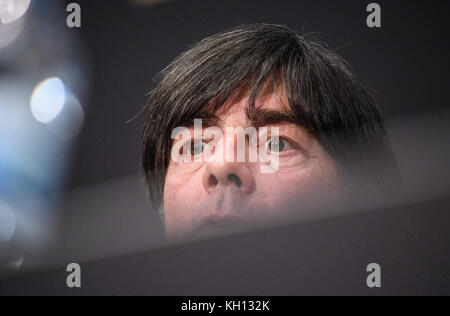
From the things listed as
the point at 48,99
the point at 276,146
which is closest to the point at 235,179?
the point at 276,146

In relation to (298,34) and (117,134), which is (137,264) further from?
(298,34)

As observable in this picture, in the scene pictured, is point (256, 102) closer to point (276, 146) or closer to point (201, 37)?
point (276, 146)

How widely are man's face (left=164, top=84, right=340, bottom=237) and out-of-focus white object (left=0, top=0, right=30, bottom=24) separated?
0.66 meters

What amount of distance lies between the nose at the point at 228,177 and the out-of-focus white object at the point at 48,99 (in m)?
0.51

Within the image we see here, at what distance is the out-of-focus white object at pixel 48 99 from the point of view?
1483 mm

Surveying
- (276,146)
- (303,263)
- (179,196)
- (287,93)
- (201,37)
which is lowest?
(303,263)

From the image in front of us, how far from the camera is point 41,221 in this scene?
1.43 meters

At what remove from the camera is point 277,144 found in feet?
4.40

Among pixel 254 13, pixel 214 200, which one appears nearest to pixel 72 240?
pixel 214 200

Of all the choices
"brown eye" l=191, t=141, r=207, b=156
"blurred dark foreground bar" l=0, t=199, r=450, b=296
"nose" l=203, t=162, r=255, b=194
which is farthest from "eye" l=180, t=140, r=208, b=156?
"blurred dark foreground bar" l=0, t=199, r=450, b=296

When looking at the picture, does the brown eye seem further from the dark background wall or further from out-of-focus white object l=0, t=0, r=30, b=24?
out-of-focus white object l=0, t=0, r=30, b=24

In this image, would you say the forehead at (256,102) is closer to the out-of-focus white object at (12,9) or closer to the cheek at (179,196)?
the cheek at (179,196)

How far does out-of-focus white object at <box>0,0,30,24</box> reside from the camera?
1510mm

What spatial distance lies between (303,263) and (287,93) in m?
0.42
